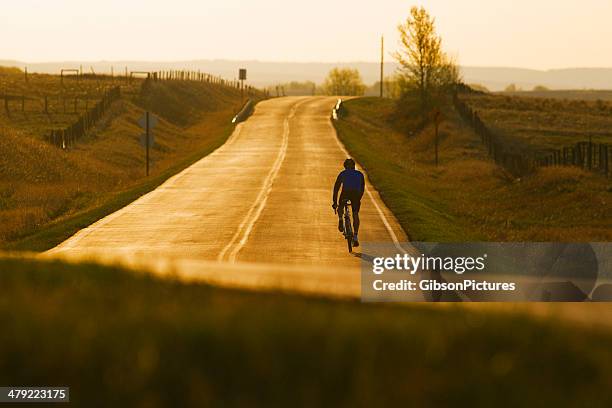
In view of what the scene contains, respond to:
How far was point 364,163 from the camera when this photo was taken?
49.3 m

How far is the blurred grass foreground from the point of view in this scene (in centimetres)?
594

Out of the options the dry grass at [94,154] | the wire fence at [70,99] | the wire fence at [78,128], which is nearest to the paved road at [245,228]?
the dry grass at [94,154]

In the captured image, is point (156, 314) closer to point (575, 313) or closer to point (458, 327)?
point (458, 327)

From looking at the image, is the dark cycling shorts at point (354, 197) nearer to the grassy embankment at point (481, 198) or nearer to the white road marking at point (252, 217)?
the white road marking at point (252, 217)

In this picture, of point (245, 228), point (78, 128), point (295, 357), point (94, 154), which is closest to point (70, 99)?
point (78, 128)

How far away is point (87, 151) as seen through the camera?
6028 cm

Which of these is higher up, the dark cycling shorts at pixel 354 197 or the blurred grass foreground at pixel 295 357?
the blurred grass foreground at pixel 295 357

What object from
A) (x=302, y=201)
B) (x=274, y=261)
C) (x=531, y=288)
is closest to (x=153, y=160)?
(x=302, y=201)

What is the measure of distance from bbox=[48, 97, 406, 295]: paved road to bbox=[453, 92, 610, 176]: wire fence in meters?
7.67

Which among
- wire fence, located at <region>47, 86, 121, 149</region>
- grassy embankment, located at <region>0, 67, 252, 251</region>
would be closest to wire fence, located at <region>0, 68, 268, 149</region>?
wire fence, located at <region>47, 86, 121, 149</region>

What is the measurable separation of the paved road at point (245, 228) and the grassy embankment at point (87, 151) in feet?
Answer: 4.10

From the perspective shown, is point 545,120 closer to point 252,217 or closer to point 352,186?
point 252,217

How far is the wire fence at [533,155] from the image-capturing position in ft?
148

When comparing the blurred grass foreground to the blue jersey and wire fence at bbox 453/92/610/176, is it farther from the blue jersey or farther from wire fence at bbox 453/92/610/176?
wire fence at bbox 453/92/610/176
